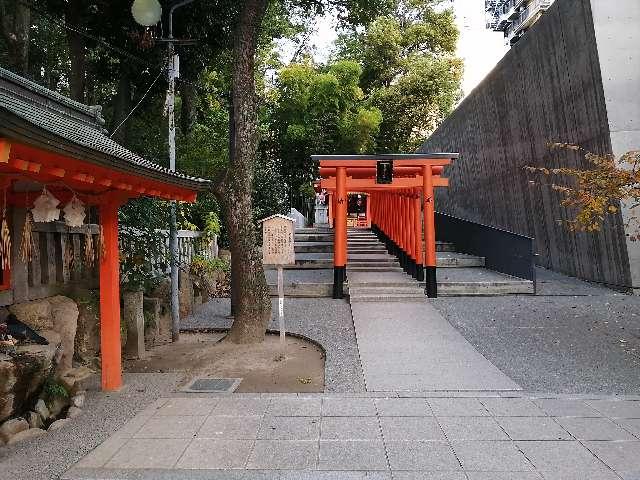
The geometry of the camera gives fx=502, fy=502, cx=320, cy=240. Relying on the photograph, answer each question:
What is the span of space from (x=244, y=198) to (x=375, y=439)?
4.63 meters

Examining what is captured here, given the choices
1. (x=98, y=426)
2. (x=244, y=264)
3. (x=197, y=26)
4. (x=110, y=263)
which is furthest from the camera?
(x=197, y=26)

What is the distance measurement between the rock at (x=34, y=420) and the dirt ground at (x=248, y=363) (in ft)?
5.46

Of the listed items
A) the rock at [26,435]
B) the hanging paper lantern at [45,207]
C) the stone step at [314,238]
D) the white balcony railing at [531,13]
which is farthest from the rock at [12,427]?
the white balcony railing at [531,13]

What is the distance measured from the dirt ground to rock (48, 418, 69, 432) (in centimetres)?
147

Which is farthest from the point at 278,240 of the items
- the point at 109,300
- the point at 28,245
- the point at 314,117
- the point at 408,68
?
the point at 408,68

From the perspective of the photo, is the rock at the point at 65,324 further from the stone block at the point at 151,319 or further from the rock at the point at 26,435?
the stone block at the point at 151,319

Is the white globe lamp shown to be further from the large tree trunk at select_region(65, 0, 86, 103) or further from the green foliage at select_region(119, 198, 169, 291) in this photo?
the large tree trunk at select_region(65, 0, 86, 103)

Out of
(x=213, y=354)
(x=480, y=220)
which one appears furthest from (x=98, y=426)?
(x=480, y=220)

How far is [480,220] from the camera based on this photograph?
743 inches

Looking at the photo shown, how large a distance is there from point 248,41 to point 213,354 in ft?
16.2

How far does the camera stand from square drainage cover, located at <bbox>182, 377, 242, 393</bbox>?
18.8 ft

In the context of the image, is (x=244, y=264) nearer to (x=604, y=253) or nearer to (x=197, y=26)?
(x=197, y=26)

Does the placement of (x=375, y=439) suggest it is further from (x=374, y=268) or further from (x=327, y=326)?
(x=374, y=268)

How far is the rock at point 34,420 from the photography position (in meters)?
4.48
